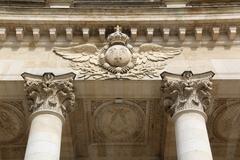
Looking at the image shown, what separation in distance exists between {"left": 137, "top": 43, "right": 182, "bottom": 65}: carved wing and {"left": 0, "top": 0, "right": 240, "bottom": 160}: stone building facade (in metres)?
0.04

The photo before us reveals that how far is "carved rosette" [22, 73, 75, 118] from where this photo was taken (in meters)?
17.2

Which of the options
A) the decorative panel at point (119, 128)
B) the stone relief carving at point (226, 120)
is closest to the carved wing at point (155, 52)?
the decorative panel at point (119, 128)

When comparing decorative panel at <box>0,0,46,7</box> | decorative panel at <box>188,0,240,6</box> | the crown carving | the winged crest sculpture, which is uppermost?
decorative panel at <box>0,0,46,7</box>

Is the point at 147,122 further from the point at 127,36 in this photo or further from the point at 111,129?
the point at 127,36

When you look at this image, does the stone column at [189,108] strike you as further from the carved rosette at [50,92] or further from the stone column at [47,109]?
the stone column at [47,109]

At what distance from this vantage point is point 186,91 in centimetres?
1739

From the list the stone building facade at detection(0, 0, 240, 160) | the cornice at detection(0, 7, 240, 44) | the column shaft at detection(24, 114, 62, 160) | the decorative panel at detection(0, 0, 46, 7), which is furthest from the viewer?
the decorative panel at detection(0, 0, 46, 7)

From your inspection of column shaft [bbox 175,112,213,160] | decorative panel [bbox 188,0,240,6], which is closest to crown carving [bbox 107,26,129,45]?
column shaft [bbox 175,112,213,160]

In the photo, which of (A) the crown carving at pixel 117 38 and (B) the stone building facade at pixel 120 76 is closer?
(B) the stone building facade at pixel 120 76

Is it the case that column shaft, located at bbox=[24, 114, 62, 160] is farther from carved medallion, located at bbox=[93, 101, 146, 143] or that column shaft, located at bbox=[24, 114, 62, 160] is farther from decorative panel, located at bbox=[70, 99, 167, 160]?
carved medallion, located at bbox=[93, 101, 146, 143]

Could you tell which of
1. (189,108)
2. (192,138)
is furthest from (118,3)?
(192,138)

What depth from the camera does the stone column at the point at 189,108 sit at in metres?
15.8

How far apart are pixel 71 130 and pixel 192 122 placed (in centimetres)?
516

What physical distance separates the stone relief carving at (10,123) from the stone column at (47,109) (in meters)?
1.66
